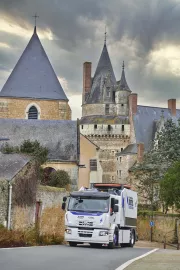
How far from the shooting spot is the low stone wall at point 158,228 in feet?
159

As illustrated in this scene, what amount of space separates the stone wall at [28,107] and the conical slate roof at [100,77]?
3030 cm

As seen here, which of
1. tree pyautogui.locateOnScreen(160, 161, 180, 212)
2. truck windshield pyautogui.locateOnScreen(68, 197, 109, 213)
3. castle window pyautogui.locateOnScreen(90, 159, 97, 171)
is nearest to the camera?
truck windshield pyautogui.locateOnScreen(68, 197, 109, 213)

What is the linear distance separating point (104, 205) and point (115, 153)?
236ft

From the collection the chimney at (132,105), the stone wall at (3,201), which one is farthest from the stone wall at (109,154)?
the stone wall at (3,201)

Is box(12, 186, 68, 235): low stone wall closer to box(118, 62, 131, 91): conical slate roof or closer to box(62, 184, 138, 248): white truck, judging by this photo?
box(62, 184, 138, 248): white truck

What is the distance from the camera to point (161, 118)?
91688 millimetres

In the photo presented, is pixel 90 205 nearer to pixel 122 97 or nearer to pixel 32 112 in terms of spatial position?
pixel 32 112

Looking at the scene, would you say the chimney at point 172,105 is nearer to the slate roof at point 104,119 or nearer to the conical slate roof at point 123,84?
the conical slate roof at point 123,84

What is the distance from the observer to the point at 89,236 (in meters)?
23.1

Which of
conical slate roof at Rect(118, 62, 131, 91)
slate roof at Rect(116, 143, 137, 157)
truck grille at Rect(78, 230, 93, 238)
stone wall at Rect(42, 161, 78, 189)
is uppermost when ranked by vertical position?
conical slate roof at Rect(118, 62, 131, 91)

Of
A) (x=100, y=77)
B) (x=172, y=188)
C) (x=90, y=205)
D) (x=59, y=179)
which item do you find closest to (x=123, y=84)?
(x=100, y=77)

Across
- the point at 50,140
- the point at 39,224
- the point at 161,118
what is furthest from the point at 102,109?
the point at 39,224

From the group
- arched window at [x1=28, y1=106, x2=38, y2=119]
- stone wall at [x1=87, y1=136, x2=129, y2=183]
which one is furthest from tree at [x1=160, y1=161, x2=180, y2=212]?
stone wall at [x1=87, y1=136, x2=129, y2=183]

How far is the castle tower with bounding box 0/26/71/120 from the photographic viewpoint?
229 ft
